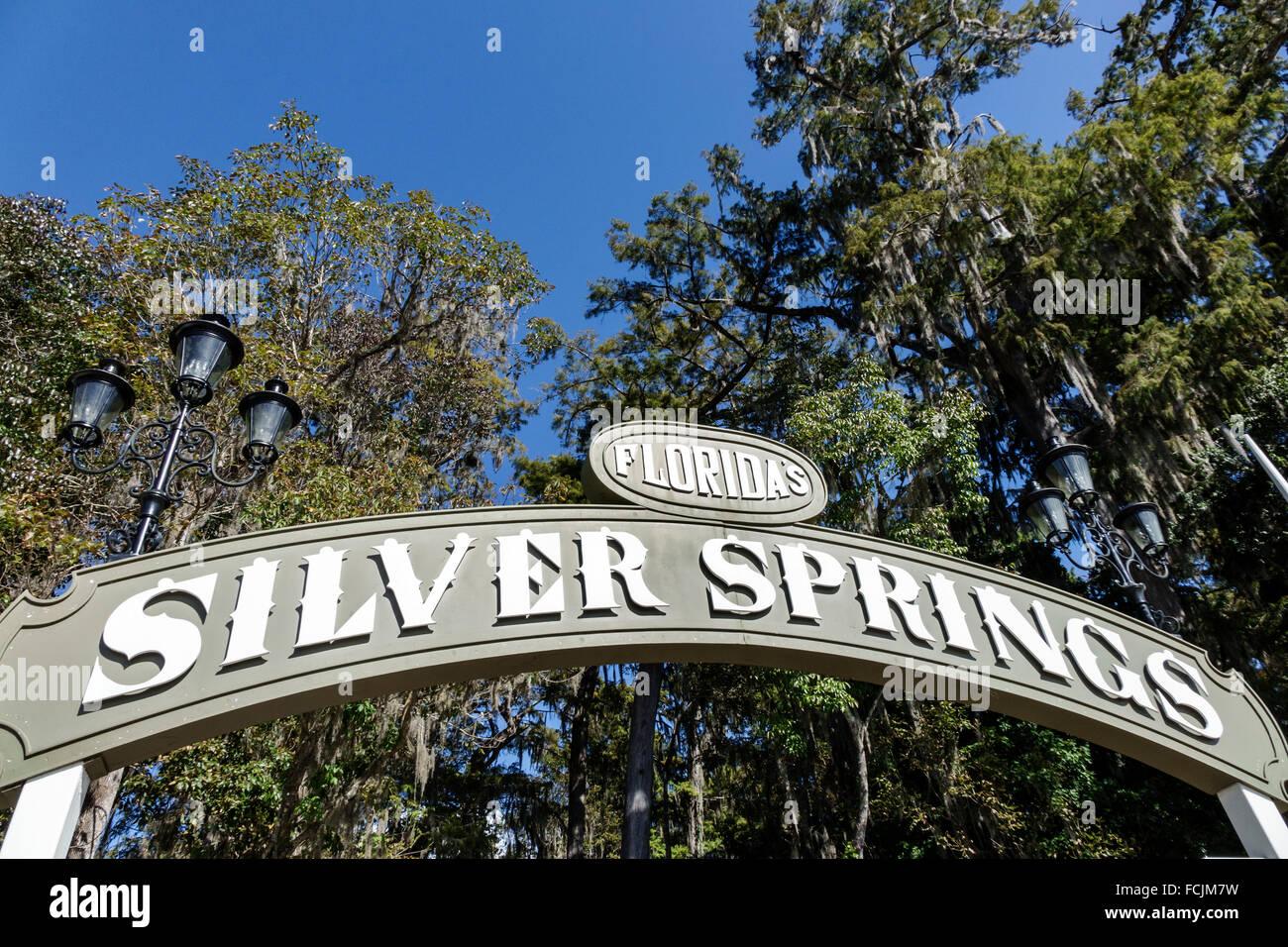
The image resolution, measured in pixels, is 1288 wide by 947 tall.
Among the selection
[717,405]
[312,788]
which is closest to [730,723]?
[717,405]

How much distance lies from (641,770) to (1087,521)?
824 centimetres

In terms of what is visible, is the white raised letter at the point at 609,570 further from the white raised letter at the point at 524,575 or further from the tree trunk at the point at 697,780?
the tree trunk at the point at 697,780

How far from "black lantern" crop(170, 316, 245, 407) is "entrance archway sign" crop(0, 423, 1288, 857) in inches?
47.9

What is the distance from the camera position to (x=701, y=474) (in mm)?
4770

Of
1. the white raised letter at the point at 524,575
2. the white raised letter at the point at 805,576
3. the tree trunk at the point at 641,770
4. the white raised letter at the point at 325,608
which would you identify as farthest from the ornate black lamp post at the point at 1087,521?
the tree trunk at the point at 641,770

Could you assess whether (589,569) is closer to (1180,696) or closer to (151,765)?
(1180,696)

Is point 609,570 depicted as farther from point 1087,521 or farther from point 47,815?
point 1087,521

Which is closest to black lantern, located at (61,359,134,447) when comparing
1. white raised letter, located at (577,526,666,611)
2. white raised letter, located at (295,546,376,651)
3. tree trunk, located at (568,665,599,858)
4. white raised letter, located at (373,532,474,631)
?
white raised letter, located at (295,546,376,651)

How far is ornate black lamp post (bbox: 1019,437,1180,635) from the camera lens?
5.51 m

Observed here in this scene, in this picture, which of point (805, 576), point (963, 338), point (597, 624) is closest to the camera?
point (597, 624)

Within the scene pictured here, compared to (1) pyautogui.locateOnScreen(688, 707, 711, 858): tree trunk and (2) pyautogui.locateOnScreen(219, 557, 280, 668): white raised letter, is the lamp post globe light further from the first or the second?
(1) pyautogui.locateOnScreen(688, 707, 711, 858): tree trunk

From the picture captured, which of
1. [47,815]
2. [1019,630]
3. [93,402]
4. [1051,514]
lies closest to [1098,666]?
[1019,630]
